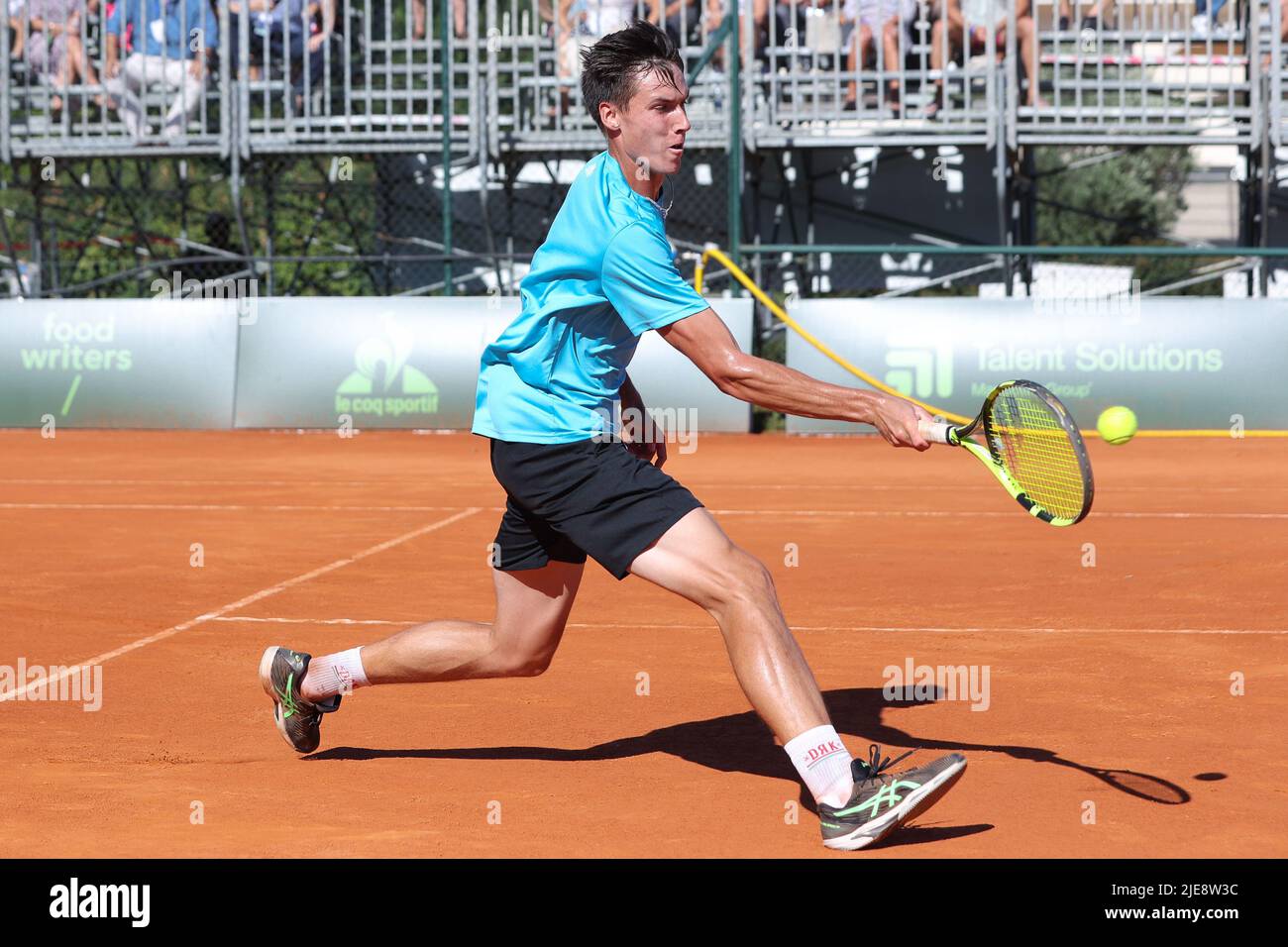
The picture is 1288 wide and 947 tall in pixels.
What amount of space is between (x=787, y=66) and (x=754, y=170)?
123 cm

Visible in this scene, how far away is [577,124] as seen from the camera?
1952 cm

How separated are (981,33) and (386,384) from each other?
726 centimetres

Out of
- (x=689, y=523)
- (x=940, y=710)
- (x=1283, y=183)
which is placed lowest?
(x=940, y=710)

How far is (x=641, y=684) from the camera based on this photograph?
6.36 metres

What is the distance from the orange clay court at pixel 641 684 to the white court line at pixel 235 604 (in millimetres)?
35

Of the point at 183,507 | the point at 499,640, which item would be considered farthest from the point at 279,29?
the point at 499,640

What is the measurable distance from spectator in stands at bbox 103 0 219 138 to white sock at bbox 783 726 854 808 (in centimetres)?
1676

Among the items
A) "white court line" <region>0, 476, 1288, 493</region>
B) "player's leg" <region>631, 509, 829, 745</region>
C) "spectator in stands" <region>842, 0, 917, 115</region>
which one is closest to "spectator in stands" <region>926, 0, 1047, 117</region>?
"spectator in stands" <region>842, 0, 917, 115</region>

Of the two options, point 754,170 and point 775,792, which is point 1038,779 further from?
point 754,170

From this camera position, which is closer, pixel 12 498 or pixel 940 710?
pixel 940 710

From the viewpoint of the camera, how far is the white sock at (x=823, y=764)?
168 inches

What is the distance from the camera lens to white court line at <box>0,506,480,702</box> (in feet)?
20.8

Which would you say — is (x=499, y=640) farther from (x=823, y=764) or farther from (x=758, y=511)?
(x=758, y=511)

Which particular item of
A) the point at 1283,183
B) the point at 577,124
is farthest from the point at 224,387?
the point at 1283,183
